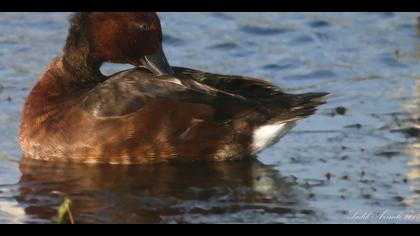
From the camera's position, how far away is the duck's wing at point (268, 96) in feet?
25.7

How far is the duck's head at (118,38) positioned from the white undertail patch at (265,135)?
33.4 inches

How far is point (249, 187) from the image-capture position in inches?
285

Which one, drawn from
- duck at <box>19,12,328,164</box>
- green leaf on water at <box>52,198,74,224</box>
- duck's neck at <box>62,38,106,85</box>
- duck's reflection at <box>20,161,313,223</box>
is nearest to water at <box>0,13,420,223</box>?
duck's reflection at <box>20,161,313,223</box>

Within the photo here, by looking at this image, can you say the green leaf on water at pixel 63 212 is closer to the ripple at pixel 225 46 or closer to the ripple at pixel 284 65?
the ripple at pixel 284 65

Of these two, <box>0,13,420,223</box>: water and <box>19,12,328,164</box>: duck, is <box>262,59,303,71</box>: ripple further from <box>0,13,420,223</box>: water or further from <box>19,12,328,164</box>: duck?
<box>19,12,328,164</box>: duck

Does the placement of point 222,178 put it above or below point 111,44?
below

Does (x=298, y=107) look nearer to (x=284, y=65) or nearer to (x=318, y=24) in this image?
(x=284, y=65)

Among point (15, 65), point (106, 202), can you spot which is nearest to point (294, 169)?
point (106, 202)

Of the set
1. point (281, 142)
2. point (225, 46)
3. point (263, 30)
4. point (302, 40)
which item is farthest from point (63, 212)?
point (263, 30)

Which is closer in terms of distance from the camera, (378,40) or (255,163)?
(255,163)

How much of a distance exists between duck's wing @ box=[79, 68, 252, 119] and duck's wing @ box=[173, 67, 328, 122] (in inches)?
5.5

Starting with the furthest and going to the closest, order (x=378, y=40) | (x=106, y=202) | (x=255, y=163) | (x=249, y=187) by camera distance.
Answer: (x=378, y=40), (x=255, y=163), (x=249, y=187), (x=106, y=202)

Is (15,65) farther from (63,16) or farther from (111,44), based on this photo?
(111,44)
